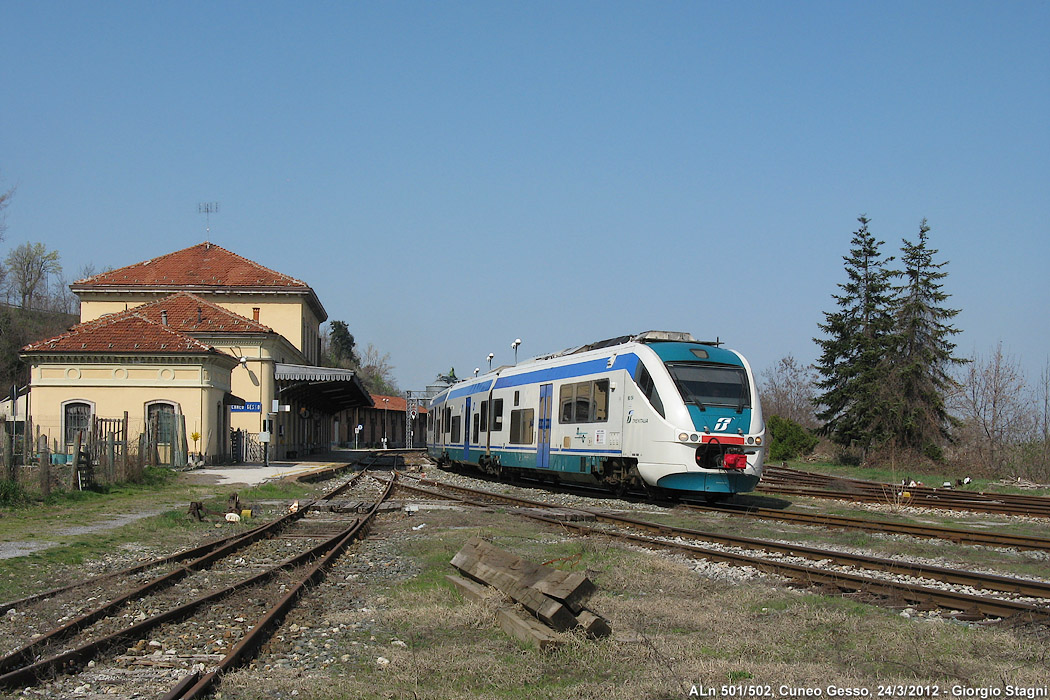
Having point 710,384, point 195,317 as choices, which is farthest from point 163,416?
point 710,384

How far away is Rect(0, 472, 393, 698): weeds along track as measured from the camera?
544cm

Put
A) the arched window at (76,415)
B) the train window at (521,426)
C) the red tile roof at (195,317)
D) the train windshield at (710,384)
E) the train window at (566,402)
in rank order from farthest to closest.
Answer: the red tile roof at (195,317), the arched window at (76,415), the train window at (521,426), the train window at (566,402), the train windshield at (710,384)

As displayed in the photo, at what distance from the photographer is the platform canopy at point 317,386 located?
3838 centimetres

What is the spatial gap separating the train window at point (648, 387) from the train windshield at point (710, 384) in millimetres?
398

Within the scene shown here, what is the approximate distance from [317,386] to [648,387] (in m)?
28.0

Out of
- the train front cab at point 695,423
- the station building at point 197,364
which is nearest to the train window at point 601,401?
the train front cab at point 695,423

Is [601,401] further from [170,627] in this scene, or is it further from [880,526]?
[170,627]

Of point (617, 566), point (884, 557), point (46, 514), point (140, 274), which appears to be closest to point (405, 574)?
point (617, 566)

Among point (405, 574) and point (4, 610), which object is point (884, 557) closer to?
point (405, 574)

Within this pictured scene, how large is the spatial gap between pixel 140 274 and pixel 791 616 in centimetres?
5071

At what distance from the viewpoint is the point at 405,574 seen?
31.7 ft

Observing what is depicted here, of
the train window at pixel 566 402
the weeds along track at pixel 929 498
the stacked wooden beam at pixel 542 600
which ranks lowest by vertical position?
the weeds along track at pixel 929 498

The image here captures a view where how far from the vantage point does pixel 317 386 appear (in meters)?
42.1

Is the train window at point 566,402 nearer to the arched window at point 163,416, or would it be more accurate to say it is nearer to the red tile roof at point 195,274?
the arched window at point 163,416
